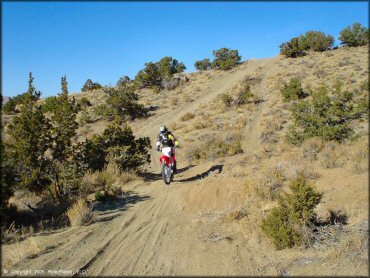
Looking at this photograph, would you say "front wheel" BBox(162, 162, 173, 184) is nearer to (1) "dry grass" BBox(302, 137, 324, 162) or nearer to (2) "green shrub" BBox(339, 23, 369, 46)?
(1) "dry grass" BBox(302, 137, 324, 162)

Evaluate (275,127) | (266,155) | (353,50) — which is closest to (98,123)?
(275,127)

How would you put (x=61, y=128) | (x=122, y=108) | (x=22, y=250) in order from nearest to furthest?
(x=22, y=250) → (x=61, y=128) → (x=122, y=108)

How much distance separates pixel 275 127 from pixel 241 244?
16.5 m

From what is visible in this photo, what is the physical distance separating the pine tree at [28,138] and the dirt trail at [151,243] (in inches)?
96.2

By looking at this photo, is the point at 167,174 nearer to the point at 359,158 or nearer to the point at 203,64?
the point at 359,158

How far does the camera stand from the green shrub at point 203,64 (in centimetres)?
6238

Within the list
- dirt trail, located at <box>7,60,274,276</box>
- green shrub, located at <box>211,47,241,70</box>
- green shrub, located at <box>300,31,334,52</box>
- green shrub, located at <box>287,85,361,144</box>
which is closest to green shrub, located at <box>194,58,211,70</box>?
green shrub, located at <box>211,47,241,70</box>

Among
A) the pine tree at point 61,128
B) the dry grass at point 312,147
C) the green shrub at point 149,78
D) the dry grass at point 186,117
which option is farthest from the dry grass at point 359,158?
the green shrub at point 149,78

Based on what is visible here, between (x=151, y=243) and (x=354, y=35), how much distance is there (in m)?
51.2

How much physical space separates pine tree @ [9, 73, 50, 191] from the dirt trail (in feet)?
8.02

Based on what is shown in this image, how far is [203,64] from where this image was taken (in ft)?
206

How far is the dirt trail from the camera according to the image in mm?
6027

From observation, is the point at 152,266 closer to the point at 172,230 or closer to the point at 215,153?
the point at 172,230

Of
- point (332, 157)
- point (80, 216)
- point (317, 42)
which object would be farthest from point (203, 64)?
point (80, 216)
